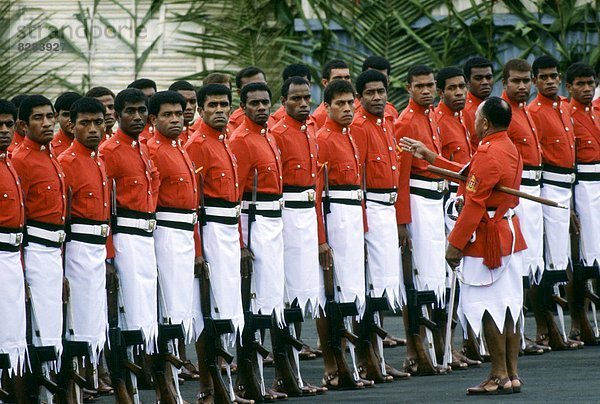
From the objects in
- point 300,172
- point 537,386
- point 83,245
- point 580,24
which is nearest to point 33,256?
point 83,245

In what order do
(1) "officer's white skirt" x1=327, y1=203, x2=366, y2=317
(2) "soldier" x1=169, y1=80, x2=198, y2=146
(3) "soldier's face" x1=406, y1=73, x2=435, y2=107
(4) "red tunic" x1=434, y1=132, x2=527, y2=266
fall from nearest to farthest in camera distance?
(4) "red tunic" x1=434, y1=132, x2=527, y2=266, (1) "officer's white skirt" x1=327, y1=203, x2=366, y2=317, (3) "soldier's face" x1=406, y1=73, x2=435, y2=107, (2) "soldier" x1=169, y1=80, x2=198, y2=146

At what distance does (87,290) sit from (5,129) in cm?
121

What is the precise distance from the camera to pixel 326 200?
494 inches

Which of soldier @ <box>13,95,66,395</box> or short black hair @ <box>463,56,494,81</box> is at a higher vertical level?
short black hair @ <box>463,56,494,81</box>

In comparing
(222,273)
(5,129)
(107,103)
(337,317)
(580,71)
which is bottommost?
(337,317)

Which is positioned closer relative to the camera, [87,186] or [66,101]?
[87,186]

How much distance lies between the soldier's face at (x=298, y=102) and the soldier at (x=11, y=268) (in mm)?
2479

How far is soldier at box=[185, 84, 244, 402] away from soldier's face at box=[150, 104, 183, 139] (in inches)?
8.8

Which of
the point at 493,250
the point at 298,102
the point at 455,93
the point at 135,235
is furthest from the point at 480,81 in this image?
the point at 135,235

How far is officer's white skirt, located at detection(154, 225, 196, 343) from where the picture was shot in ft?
37.4

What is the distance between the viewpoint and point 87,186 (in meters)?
11.2

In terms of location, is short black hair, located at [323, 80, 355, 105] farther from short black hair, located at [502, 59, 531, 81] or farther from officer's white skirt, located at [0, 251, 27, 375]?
officer's white skirt, located at [0, 251, 27, 375]

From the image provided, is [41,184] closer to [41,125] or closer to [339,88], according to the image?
[41,125]

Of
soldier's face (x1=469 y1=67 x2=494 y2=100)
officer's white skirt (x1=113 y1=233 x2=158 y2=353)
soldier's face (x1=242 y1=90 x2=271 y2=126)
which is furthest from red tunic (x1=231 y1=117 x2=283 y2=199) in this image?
soldier's face (x1=469 y1=67 x2=494 y2=100)
